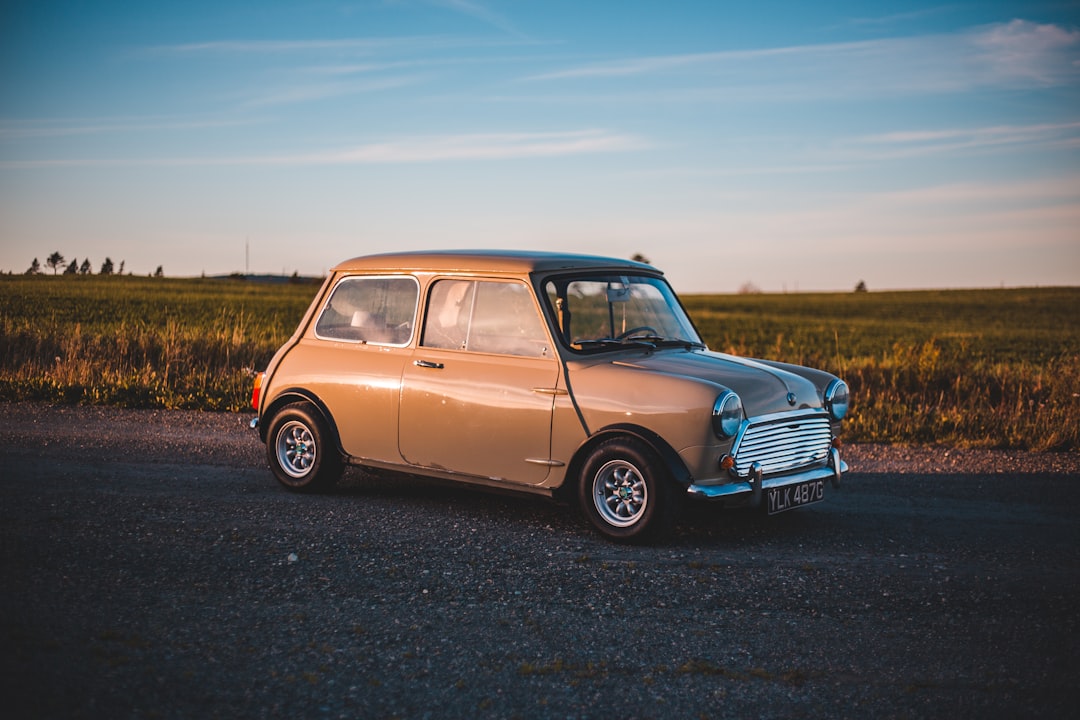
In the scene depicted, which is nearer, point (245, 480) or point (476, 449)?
point (476, 449)

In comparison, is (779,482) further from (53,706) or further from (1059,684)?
(53,706)

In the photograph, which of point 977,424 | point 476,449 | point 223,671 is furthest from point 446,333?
point 977,424

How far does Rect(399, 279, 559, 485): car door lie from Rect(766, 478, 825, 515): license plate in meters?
1.49

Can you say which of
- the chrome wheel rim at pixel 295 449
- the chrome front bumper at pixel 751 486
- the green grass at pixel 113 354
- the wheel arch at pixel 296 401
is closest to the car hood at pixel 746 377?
the chrome front bumper at pixel 751 486

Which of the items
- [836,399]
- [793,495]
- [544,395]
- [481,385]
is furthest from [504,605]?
[836,399]

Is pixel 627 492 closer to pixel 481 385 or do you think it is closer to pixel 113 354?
pixel 481 385

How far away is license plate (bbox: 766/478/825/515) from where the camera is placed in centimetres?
644

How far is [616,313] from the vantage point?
7203 millimetres

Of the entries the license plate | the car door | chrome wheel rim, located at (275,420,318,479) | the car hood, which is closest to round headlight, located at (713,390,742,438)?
the car hood

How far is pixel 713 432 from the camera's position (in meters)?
6.16

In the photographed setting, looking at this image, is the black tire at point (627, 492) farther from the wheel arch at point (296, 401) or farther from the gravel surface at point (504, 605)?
the wheel arch at point (296, 401)

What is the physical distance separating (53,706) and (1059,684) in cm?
405

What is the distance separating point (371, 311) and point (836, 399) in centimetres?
361

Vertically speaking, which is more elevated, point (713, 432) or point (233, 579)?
point (713, 432)
